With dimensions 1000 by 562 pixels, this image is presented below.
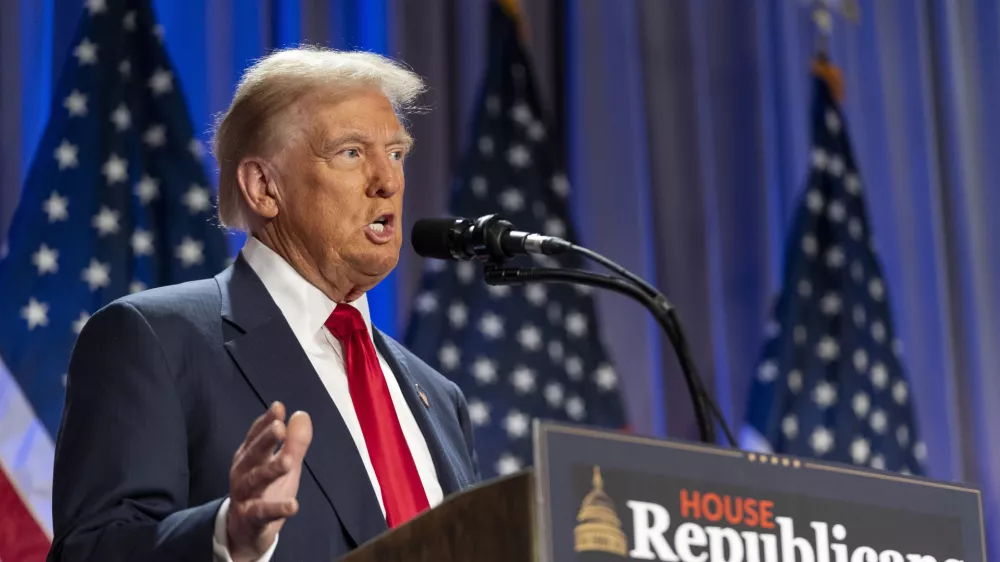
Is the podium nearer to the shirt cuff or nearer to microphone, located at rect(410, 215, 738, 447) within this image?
the shirt cuff

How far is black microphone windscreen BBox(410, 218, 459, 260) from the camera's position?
2236 mm

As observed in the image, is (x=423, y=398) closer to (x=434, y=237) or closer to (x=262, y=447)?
(x=434, y=237)

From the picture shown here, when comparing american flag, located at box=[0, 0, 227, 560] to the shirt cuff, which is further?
american flag, located at box=[0, 0, 227, 560]

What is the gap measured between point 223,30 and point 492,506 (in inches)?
106

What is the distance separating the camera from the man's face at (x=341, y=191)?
218 cm

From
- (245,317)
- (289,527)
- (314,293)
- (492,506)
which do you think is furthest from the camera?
(314,293)

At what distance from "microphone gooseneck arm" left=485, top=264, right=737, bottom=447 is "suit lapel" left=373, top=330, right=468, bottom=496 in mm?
218

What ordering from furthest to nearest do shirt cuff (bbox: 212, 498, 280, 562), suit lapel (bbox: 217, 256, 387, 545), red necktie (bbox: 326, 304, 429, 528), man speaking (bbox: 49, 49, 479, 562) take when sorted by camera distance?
red necktie (bbox: 326, 304, 429, 528)
suit lapel (bbox: 217, 256, 387, 545)
man speaking (bbox: 49, 49, 479, 562)
shirt cuff (bbox: 212, 498, 280, 562)

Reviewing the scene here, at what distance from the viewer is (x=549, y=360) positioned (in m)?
4.04

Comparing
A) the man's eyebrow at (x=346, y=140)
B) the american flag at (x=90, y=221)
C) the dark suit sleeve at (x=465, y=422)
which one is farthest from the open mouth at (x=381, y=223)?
the american flag at (x=90, y=221)

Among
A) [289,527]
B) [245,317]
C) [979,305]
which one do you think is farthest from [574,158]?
[289,527]

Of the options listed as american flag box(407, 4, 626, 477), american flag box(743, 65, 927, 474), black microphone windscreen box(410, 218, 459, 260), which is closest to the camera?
black microphone windscreen box(410, 218, 459, 260)

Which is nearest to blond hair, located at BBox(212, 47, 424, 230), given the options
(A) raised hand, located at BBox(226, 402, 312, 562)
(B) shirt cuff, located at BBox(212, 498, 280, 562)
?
(B) shirt cuff, located at BBox(212, 498, 280, 562)

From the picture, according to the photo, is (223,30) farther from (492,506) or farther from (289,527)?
(492,506)
